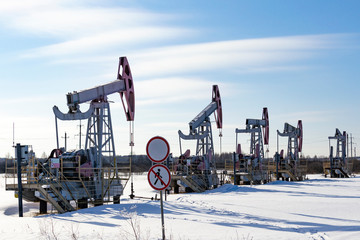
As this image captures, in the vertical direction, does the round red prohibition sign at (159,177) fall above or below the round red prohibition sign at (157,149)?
below

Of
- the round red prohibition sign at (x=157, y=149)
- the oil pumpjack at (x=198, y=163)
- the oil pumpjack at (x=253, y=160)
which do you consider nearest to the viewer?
the round red prohibition sign at (x=157, y=149)

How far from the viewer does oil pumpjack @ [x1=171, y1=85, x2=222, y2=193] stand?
24.3 meters

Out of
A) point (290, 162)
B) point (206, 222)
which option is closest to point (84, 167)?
point (206, 222)

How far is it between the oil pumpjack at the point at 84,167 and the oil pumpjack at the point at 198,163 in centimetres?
585

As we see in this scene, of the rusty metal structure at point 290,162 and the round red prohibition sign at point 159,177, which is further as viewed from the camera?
the rusty metal structure at point 290,162

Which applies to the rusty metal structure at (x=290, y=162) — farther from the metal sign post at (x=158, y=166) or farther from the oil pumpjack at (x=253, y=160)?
the metal sign post at (x=158, y=166)

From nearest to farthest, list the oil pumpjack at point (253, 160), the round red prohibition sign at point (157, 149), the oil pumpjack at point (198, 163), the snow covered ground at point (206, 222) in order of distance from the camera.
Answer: the round red prohibition sign at point (157, 149)
the snow covered ground at point (206, 222)
the oil pumpjack at point (198, 163)
the oil pumpjack at point (253, 160)

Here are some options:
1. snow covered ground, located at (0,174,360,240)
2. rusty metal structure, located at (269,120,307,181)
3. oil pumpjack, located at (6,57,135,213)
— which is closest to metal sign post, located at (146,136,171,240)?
snow covered ground, located at (0,174,360,240)

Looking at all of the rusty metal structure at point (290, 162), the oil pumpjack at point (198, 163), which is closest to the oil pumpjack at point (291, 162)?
the rusty metal structure at point (290, 162)

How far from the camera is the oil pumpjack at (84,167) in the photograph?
16359 millimetres

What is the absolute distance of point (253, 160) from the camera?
31.8 metres

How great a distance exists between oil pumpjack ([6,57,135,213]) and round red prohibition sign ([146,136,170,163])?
337 inches

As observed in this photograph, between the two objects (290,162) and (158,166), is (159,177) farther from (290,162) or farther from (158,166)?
(290,162)

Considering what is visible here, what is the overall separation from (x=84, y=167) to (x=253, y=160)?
1644cm
